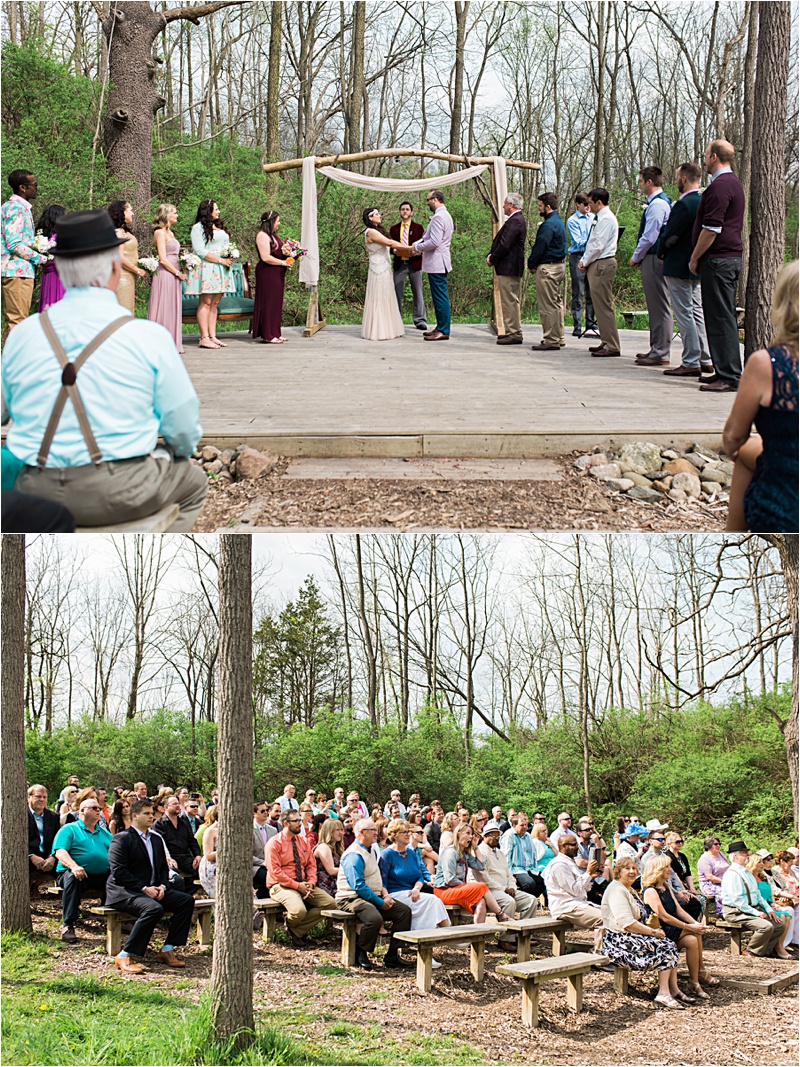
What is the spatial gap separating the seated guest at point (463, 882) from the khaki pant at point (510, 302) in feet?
20.2

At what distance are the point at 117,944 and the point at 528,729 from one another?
1045cm

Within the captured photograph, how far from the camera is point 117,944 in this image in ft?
24.0

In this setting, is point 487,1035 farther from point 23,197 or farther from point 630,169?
point 630,169

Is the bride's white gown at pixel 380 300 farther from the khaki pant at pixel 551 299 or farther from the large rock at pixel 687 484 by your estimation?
the large rock at pixel 687 484

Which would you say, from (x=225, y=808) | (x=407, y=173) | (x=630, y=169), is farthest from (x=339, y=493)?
(x=630, y=169)

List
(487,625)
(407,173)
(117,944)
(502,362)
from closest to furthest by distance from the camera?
1. (117,944)
2. (502,362)
3. (487,625)
4. (407,173)

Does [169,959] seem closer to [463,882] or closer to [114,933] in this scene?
[114,933]

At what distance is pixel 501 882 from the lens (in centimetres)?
885

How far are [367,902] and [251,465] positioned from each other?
3.74 meters

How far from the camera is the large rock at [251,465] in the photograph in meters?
6.07

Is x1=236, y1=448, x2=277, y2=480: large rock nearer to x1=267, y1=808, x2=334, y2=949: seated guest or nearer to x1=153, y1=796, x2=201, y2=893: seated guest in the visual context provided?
x1=267, y1=808, x2=334, y2=949: seated guest

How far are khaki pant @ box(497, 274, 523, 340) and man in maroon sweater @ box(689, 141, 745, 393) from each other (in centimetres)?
385

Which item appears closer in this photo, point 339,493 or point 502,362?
point 339,493

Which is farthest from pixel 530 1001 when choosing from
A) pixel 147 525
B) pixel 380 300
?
pixel 380 300
